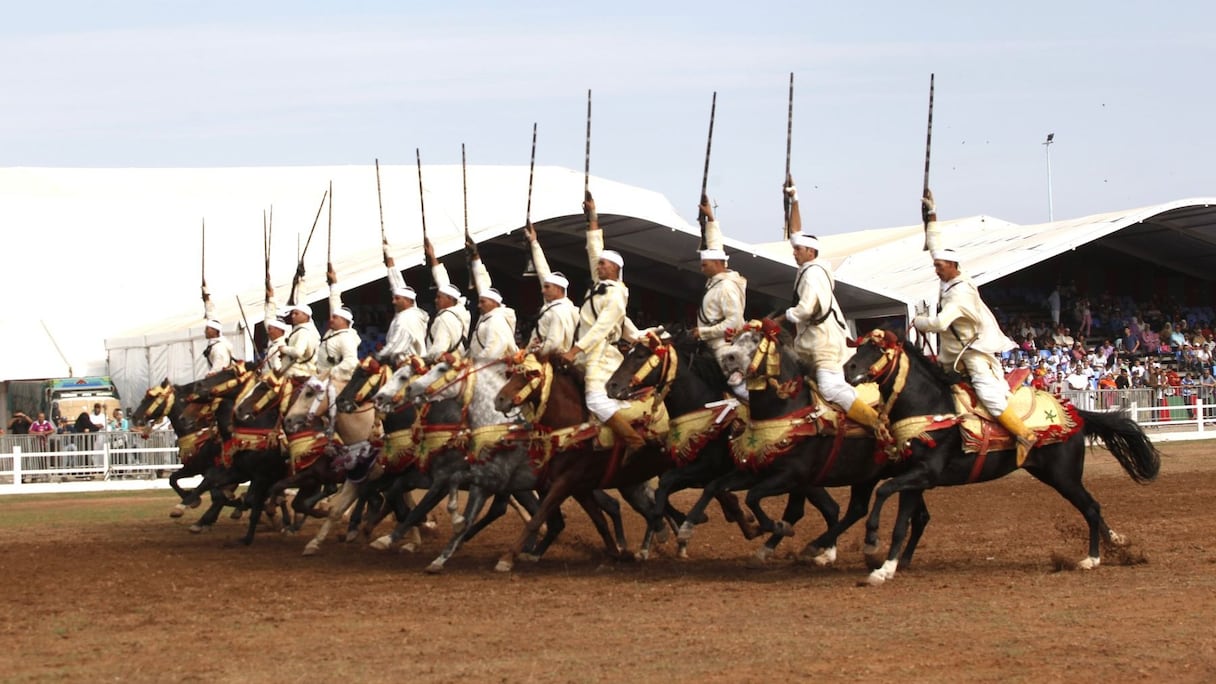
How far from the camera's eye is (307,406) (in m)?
16.2

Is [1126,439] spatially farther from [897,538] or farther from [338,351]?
[338,351]

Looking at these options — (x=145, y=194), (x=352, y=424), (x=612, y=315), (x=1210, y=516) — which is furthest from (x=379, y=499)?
(x=145, y=194)

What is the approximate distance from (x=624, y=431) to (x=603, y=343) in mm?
841

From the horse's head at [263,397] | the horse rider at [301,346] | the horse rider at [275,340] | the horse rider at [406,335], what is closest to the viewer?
the horse rider at [406,335]

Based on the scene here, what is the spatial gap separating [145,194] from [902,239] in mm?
22831

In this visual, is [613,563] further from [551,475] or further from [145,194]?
[145,194]

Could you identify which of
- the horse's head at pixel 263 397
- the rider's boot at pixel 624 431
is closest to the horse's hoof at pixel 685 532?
the rider's boot at pixel 624 431

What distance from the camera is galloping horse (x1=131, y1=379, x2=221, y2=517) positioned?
18.5 metres

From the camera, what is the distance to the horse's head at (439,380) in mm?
14219

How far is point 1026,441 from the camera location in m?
12.5

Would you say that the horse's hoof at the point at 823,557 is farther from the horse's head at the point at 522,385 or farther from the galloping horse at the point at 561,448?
the horse's head at the point at 522,385

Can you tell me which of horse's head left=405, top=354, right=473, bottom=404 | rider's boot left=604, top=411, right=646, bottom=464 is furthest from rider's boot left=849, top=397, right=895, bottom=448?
horse's head left=405, top=354, right=473, bottom=404

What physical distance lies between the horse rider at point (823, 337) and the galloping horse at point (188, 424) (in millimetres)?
8210

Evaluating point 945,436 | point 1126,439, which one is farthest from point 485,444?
point 1126,439
